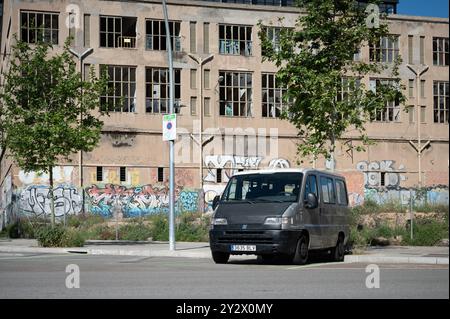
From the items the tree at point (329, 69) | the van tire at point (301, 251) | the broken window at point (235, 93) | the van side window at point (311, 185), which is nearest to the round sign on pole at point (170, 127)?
the tree at point (329, 69)

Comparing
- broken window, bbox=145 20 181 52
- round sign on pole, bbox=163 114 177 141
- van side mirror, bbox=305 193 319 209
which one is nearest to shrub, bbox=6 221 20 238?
round sign on pole, bbox=163 114 177 141

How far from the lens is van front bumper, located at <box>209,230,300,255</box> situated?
Result: 1523 centimetres

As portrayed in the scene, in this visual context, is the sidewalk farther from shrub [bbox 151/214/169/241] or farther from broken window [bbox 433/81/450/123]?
broken window [bbox 433/81/450/123]

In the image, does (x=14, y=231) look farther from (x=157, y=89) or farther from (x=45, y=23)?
(x=157, y=89)

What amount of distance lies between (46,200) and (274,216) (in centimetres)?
3527

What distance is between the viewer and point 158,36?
52.7 m

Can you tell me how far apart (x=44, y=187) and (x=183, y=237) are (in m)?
21.4

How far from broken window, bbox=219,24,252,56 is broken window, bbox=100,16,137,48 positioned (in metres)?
6.35

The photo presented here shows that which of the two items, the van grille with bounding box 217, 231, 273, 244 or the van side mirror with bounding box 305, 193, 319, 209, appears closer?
the van grille with bounding box 217, 231, 273, 244

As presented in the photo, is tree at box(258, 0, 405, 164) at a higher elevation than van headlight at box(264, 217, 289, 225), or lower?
higher

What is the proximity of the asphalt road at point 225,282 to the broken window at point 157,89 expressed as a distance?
36.7 m

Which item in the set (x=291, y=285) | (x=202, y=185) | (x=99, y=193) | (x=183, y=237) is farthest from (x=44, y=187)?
(x=291, y=285)

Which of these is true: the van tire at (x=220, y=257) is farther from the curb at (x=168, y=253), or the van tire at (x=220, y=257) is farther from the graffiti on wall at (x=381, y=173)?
the graffiti on wall at (x=381, y=173)
